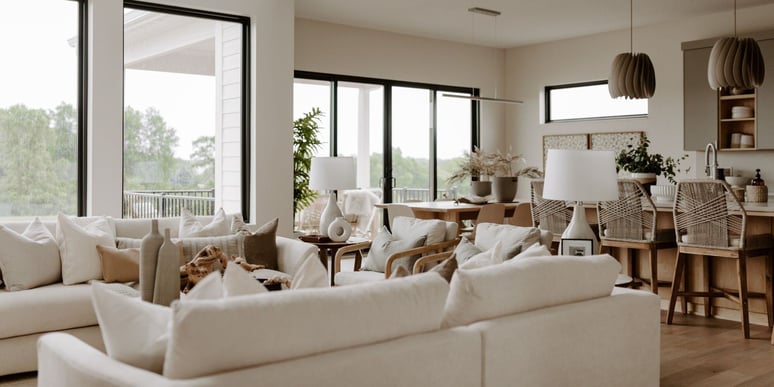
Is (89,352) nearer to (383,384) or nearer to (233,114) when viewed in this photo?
(383,384)

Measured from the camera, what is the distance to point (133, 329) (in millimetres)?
1989

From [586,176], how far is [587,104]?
5.61 metres

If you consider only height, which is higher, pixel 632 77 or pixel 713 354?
pixel 632 77

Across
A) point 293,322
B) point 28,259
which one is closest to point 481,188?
point 28,259

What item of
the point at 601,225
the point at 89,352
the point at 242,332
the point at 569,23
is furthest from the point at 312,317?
the point at 569,23

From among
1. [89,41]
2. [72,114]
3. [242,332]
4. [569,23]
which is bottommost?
[242,332]

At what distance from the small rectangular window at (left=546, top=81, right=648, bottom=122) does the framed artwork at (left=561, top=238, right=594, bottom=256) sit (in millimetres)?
5173

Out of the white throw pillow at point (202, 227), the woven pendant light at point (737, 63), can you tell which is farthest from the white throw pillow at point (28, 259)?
the woven pendant light at point (737, 63)

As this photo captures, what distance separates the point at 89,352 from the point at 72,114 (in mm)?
4253

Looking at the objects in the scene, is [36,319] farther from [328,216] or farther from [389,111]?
[389,111]

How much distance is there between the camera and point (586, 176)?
397 centimetres

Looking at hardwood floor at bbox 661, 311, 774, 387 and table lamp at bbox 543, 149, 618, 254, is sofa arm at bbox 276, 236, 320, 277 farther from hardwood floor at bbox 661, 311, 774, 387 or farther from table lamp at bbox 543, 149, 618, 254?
hardwood floor at bbox 661, 311, 774, 387

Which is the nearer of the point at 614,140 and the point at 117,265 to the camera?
the point at 117,265

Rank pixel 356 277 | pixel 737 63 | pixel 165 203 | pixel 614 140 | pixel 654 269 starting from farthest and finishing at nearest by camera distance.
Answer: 1. pixel 614 140
2. pixel 165 203
3. pixel 737 63
4. pixel 654 269
5. pixel 356 277
